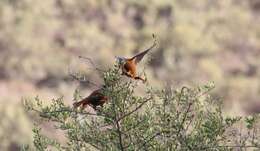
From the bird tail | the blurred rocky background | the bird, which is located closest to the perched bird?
the bird tail

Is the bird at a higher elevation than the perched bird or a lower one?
higher

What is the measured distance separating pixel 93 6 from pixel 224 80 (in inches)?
148

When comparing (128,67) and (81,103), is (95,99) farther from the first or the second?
(128,67)

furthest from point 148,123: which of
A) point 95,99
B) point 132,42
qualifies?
point 132,42

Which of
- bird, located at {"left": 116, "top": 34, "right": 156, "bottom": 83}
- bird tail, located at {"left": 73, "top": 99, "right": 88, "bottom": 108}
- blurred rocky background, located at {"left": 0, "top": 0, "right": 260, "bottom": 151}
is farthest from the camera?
blurred rocky background, located at {"left": 0, "top": 0, "right": 260, "bottom": 151}

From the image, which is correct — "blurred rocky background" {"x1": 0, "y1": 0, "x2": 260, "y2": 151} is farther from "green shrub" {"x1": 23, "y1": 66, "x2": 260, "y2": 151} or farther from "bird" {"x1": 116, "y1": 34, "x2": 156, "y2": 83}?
"bird" {"x1": 116, "y1": 34, "x2": 156, "y2": 83}

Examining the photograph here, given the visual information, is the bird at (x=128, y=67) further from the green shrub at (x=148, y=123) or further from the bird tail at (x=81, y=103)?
the bird tail at (x=81, y=103)

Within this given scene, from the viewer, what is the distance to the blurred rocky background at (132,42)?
16.8 meters

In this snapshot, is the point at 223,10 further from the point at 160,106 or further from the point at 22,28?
the point at 160,106

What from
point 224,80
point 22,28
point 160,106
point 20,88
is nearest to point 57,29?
point 22,28

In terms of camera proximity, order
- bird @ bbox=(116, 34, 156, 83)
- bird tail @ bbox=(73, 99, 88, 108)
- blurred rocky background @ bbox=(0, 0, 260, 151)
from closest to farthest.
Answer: bird @ bbox=(116, 34, 156, 83) < bird tail @ bbox=(73, 99, 88, 108) < blurred rocky background @ bbox=(0, 0, 260, 151)

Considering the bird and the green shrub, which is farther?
the green shrub

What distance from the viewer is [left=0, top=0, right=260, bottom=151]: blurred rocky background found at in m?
16.8

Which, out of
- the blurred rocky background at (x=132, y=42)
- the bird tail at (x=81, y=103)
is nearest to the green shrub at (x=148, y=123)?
the bird tail at (x=81, y=103)
